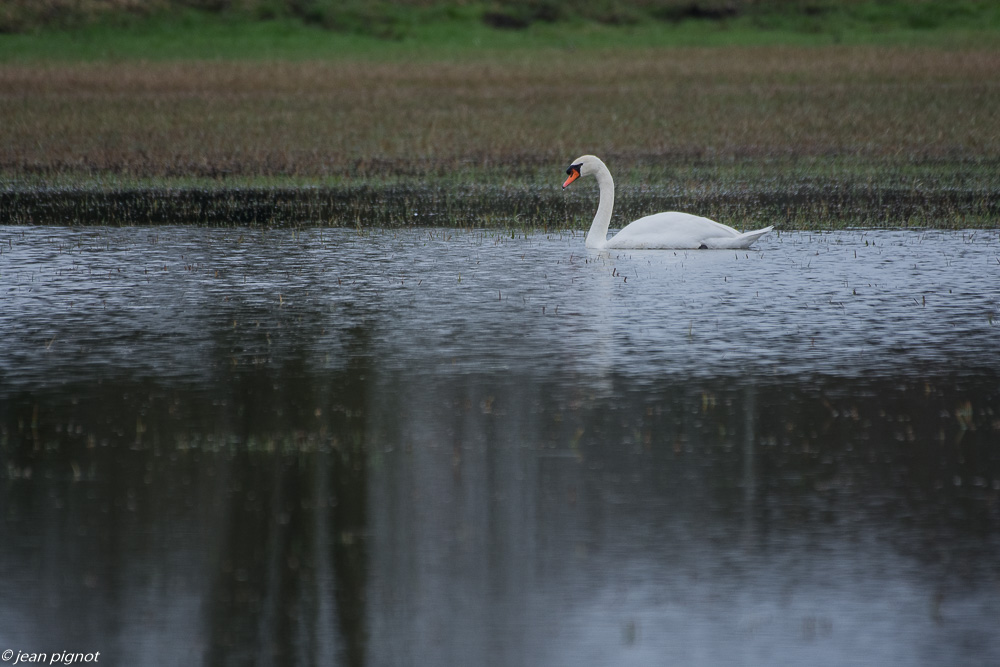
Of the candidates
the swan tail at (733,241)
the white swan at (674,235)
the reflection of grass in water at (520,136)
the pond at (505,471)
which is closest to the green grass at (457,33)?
the reflection of grass in water at (520,136)

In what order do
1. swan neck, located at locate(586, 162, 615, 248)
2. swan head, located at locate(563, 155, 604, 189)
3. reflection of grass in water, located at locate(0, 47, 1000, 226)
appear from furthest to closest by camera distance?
1. reflection of grass in water, located at locate(0, 47, 1000, 226)
2. swan head, located at locate(563, 155, 604, 189)
3. swan neck, located at locate(586, 162, 615, 248)

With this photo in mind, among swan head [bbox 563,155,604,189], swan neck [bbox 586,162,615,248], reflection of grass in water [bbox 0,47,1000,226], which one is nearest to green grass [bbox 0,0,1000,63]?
reflection of grass in water [bbox 0,47,1000,226]

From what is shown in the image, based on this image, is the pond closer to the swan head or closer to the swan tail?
the swan tail

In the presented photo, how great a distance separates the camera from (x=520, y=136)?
26.8 metres

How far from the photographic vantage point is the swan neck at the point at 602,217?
14.0 m

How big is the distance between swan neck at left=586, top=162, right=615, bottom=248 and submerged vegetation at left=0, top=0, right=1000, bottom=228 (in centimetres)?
152

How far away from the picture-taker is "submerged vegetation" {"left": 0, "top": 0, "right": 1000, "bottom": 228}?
59.9 ft

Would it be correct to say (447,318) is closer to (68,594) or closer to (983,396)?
(983,396)

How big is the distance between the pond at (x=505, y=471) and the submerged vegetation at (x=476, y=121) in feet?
19.2

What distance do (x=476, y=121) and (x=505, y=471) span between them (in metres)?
23.0

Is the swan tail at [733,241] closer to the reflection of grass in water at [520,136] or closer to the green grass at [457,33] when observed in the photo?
the reflection of grass in water at [520,136]

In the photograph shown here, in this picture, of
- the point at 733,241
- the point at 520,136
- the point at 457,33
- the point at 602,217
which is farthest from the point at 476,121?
the point at 457,33

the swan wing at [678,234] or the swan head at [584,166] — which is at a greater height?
the swan head at [584,166]

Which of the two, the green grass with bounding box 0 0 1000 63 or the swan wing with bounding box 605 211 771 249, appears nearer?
the swan wing with bounding box 605 211 771 249
